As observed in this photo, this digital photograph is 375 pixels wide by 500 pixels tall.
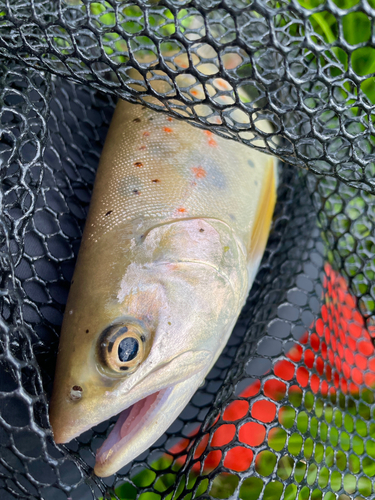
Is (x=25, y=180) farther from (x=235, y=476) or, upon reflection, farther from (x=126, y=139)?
(x=235, y=476)

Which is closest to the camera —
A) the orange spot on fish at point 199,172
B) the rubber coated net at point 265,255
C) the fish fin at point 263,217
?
the rubber coated net at point 265,255

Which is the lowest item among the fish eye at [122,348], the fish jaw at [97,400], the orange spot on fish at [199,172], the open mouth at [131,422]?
the open mouth at [131,422]

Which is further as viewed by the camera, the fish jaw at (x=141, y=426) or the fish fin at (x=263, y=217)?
the fish fin at (x=263, y=217)

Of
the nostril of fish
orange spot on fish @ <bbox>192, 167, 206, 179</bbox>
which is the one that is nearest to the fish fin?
orange spot on fish @ <bbox>192, 167, 206, 179</bbox>

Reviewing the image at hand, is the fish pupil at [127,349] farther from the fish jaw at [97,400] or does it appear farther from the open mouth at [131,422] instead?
the open mouth at [131,422]

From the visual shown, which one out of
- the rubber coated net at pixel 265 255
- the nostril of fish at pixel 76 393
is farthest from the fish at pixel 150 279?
the rubber coated net at pixel 265 255

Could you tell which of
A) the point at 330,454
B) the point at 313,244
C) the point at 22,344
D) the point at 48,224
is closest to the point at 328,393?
the point at 330,454
